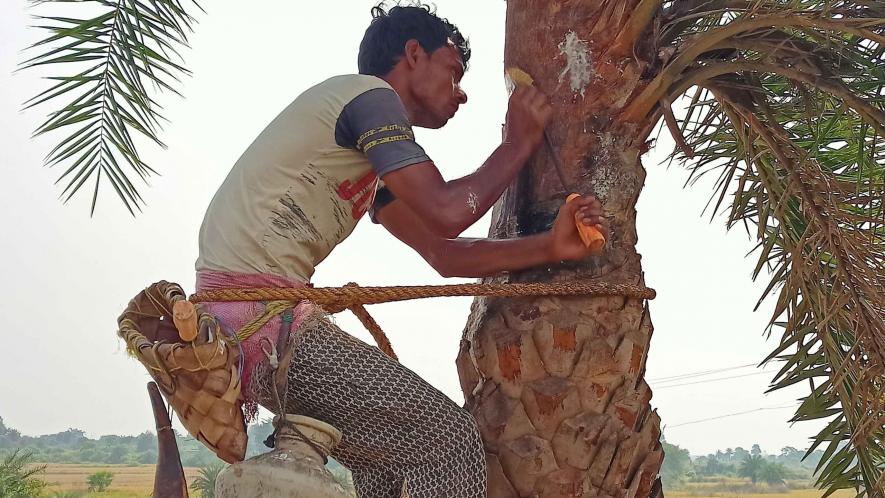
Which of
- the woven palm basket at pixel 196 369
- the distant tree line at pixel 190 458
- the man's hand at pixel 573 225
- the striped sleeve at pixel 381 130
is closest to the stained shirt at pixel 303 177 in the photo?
the striped sleeve at pixel 381 130

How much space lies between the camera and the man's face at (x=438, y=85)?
2309mm

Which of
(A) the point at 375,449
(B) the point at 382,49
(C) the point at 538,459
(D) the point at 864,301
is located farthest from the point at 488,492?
(D) the point at 864,301

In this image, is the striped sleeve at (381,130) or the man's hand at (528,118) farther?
the man's hand at (528,118)

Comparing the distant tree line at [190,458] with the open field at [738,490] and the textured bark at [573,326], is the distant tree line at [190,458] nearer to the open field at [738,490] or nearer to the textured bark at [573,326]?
the open field at [738,490]

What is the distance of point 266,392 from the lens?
1.96m

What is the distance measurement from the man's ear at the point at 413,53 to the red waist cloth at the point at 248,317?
0.63m

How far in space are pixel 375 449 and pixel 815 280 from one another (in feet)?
4.74

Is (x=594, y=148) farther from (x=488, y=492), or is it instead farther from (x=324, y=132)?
(x=488, y=492)

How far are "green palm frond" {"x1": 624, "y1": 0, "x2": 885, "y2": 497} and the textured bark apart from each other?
128 millimetres

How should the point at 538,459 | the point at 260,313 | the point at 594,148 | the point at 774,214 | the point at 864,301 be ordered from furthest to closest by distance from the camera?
the point at 774,214, the point at 864,301, the point at 594,148, the point at 538,459, the point at 260,313

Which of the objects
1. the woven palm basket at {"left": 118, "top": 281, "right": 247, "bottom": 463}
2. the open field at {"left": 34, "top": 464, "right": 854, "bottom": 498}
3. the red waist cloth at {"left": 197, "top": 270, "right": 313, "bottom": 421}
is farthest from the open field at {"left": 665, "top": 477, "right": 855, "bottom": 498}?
the woven palm basket at {"left": 118, "top": 281, "right": 247, "bottom": 463}

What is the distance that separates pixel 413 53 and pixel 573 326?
0.73 meters

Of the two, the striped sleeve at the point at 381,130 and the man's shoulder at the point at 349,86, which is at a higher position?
the man's shoulder at the point at 349,86

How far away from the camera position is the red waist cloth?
195 centimetres
